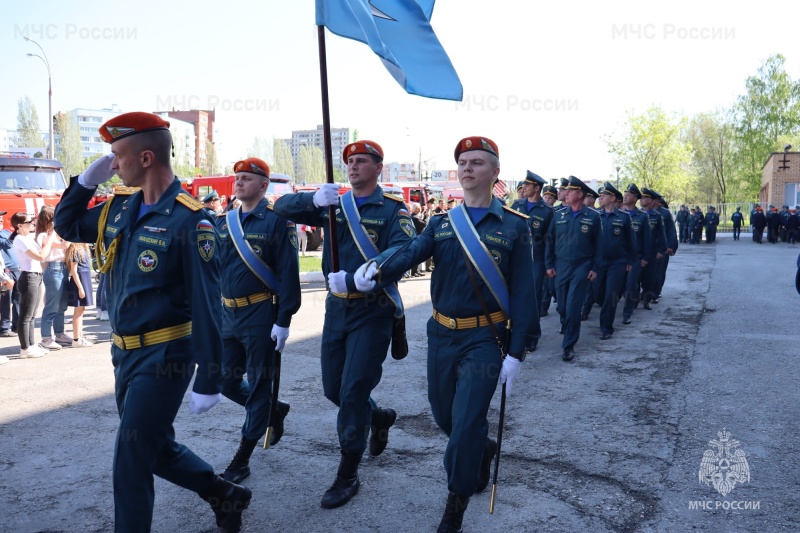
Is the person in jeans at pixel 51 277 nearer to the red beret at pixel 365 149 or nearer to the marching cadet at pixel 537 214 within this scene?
the red beret at pixel 365 149

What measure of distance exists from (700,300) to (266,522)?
39.7 ft

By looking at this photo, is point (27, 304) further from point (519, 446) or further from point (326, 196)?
point (519, 446)

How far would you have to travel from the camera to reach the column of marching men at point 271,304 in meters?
3.43

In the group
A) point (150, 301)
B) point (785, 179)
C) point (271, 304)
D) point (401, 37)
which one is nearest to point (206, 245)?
point (150, 301)

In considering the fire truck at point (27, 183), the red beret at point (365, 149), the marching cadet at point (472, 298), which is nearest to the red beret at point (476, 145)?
the marching cadet at point (472, 298)

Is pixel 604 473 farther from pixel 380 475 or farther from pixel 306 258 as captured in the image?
pixel 306 258

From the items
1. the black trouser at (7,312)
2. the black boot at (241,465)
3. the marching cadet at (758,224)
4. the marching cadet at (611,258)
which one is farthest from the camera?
the marching cadet at (758,224)

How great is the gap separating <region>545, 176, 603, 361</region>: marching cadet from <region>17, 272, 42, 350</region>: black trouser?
6755mm

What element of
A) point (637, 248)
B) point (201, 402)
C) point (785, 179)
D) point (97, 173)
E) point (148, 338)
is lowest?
point (201, 402)

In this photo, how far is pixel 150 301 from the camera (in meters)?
3.44

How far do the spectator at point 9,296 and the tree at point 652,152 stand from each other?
162ft

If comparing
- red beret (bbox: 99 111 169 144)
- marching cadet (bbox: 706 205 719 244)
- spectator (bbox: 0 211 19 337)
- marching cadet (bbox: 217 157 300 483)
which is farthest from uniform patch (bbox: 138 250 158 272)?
marching cadet (bbox: 706 205 719 244)

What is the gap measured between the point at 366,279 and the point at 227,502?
1.42 metres

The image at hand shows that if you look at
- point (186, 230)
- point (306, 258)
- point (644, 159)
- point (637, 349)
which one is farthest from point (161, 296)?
point (644, 159)
